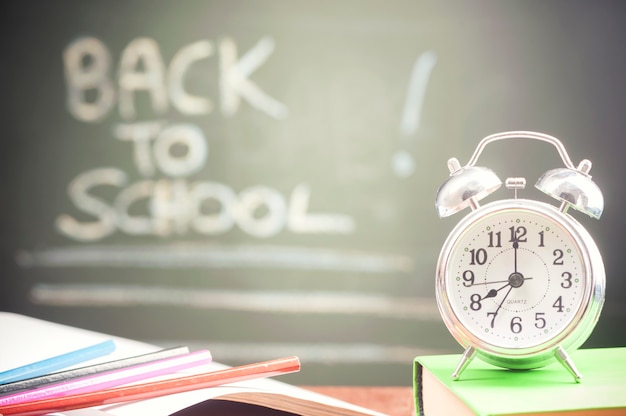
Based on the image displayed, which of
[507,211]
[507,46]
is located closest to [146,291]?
[507,46]

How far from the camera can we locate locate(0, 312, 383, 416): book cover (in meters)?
0.57

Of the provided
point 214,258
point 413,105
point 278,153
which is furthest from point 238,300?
point 413,105

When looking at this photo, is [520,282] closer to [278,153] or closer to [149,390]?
[149,390]

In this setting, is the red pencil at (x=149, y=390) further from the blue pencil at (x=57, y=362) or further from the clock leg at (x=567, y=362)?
the clock leg at (x=567, y=362)

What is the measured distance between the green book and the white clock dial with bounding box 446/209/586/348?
1.6 inches

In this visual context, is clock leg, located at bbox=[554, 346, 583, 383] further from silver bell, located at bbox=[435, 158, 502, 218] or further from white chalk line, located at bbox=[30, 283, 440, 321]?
white chalk line, located at bbox=[30, 283, 440, 321]

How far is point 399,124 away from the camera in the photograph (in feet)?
7.72

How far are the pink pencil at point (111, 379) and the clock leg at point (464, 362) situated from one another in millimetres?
270

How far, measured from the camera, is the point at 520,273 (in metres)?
0.67

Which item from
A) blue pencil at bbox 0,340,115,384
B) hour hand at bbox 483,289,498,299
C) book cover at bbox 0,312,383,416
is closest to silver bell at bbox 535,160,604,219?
hour hand at bbox 483,289,498,299

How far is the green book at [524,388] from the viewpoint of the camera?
0.54m

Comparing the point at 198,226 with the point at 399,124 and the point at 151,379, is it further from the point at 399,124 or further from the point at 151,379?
the point at 151,379

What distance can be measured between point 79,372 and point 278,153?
1783mm

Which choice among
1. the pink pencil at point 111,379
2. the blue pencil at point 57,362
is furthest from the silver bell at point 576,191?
the blue pencil at point 57,362
